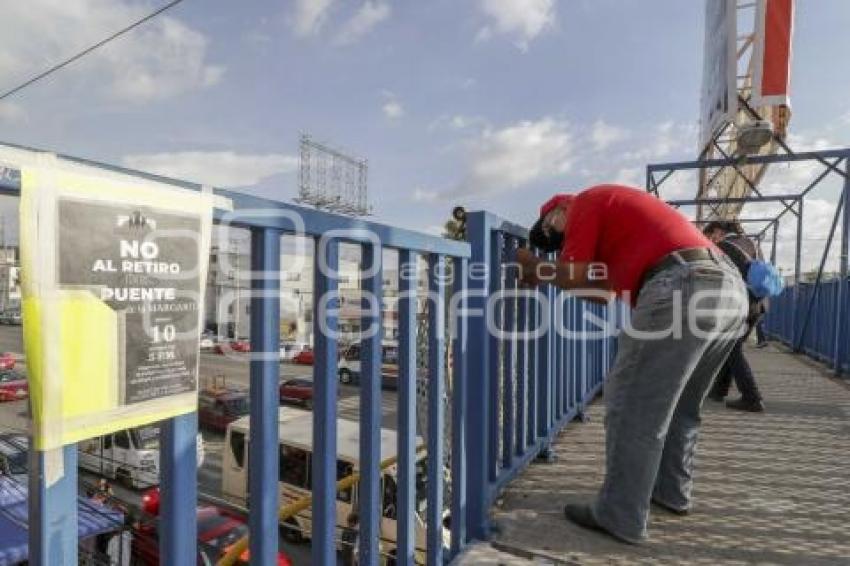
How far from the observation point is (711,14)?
462 inches

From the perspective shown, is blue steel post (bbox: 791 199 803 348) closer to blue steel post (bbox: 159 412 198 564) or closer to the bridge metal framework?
the bridge metal framework

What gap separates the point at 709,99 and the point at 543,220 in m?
10.7

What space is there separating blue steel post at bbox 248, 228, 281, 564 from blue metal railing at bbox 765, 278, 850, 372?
8.26 m

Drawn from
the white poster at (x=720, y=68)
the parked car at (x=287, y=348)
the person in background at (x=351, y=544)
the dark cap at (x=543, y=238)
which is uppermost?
the white poster at (x=720, y=68)

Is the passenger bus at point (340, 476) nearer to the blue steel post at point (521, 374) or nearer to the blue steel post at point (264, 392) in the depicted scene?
the blue steel post at point (521, 374)

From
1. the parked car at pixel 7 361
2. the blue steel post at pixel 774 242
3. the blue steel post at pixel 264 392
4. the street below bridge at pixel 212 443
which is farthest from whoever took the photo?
the parked car at pixel 7 361

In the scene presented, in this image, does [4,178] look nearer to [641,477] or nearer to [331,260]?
[331,260]

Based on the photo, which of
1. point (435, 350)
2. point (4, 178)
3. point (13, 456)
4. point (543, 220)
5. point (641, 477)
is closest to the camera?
point (4, 178)

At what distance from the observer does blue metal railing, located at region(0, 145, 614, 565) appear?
102 centimetres

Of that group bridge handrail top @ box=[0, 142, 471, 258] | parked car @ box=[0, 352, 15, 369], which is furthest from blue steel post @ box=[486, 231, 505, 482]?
parked car @ box=[0, 352, 15, 369]

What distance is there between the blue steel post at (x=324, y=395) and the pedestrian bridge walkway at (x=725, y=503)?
0.93 metres

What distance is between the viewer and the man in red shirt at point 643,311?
2.09m

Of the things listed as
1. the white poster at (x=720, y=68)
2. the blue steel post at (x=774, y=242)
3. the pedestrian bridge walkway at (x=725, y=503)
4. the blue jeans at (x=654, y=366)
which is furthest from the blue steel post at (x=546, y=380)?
the blue steel post at (x=774, y=242)

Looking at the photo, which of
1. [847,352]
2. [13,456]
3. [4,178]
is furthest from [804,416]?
[13,456]
